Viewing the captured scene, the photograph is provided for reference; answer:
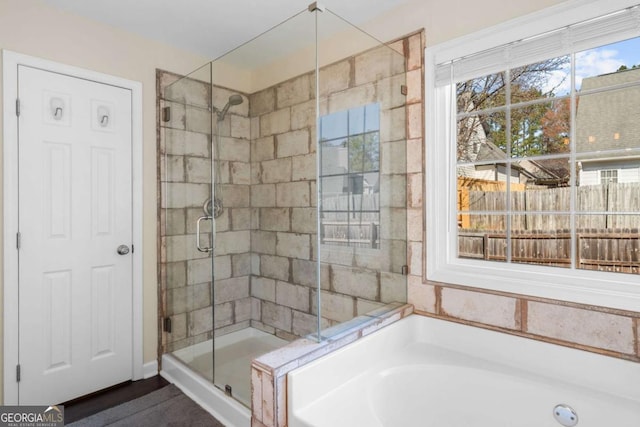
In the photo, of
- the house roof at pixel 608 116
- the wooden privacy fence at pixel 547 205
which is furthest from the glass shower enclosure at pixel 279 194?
the house roof at pixel 608 116

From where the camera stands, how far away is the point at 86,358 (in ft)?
7.69

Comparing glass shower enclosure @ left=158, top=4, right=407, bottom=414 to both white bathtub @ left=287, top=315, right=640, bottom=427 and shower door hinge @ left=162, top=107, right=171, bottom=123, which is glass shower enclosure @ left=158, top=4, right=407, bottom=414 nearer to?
shower door hinge @ left=162, top=107, right=171, bottom=123

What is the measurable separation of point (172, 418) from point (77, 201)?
151 cm

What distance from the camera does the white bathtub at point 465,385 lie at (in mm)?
1512

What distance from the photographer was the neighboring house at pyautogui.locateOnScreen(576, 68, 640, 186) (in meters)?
1.63

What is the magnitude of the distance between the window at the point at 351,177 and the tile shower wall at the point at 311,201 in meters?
0.05

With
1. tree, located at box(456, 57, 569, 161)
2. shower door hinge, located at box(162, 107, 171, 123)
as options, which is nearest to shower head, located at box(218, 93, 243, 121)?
shower door hinge, located at box(162, 107, 171, 123)

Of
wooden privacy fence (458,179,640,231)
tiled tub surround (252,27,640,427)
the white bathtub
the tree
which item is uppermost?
the tree

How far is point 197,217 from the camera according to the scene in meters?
2.57

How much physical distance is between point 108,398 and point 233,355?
87 centimetres

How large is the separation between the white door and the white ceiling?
450 mm

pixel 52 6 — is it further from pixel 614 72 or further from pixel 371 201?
pixel 614 72

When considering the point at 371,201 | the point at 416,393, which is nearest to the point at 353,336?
the point at 416,393

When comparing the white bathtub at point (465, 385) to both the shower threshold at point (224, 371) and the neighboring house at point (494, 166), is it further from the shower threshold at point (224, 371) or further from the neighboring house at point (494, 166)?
the neighboring house at point (494, 166)
